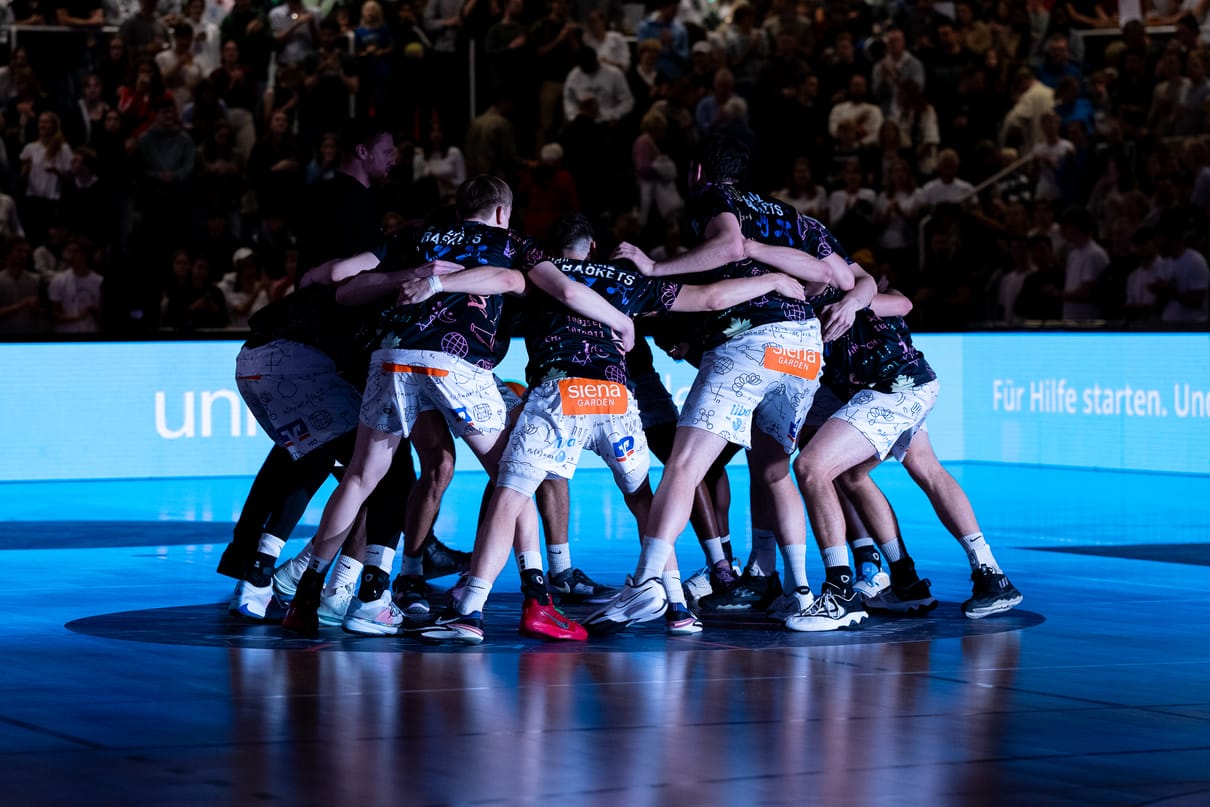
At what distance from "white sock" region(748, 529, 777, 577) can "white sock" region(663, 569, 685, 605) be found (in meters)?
1.16

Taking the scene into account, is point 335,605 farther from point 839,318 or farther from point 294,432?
point 839,318

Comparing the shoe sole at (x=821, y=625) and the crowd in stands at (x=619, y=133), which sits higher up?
the crowd in stands at (x=619, y=133)

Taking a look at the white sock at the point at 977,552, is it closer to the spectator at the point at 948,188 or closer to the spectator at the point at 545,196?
the spectator at the point at 545,196

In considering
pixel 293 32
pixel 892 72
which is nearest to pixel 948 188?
pixel 892 72

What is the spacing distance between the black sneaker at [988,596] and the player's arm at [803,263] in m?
1.45

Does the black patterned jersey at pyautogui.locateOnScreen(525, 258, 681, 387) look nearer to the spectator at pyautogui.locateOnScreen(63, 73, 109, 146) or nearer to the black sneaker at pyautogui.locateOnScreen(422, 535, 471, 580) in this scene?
the black sneaker at pyautogui.locateOnScreen(422, 535, 471, 580)

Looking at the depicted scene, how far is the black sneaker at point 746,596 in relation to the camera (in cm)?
978

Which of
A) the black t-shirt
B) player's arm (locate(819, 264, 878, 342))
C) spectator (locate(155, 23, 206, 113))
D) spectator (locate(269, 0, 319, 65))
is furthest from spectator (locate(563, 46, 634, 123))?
the black t-shirt

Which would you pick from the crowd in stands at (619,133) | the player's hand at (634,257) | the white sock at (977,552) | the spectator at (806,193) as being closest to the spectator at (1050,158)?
the crowd in stands at (619,133)

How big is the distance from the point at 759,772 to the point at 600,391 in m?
2.95

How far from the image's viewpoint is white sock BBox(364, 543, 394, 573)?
884cm

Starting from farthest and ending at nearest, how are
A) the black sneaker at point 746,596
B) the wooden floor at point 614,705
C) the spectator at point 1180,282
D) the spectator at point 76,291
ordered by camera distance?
1. the spectator at point 1180,282
2. the spectator at point 76,291
3. the black sneaker at point 746,596
4. the wooden floor at point 614,705

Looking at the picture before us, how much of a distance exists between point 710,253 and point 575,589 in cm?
204

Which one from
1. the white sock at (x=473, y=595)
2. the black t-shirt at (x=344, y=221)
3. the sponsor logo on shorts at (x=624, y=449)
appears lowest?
the white sock at (x=473, y=595)
